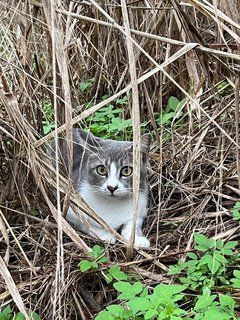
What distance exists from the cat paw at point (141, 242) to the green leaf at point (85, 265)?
329mm

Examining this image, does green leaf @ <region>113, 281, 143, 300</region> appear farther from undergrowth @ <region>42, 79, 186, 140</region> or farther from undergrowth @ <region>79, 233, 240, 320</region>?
undergrowth @ <region>42, 79, 186, 140</region>

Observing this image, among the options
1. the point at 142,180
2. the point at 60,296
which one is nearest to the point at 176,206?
the point at 142,180

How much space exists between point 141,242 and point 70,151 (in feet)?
2.02

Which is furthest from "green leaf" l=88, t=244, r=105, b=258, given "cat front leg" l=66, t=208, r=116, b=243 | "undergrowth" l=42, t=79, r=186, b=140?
"undergrowth" l=42, t=79, r=186, b=140

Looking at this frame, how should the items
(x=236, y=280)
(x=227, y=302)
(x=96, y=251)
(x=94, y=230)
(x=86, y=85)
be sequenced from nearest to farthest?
1. (x=227, y=302)
2. (x=236, y=280)
3. (x=96, y=251)
4. (x=94, y=230)
5. (x=86, y=85)

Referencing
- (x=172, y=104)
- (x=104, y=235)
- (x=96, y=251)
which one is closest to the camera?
(x=96, y=251)

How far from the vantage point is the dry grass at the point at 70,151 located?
2.09 meters

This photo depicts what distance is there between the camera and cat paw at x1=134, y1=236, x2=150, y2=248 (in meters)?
2.50

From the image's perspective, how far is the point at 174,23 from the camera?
3.13 metres

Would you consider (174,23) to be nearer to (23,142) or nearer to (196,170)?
(196,170)

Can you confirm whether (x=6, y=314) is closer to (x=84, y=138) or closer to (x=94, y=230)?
(x=94, y=230)

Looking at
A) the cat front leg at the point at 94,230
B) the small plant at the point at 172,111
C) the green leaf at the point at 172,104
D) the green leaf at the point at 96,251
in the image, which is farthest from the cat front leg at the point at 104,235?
the green leaf at the point at 172,104

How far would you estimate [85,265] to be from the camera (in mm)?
2182

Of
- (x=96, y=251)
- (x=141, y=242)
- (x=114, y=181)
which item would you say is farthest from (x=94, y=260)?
(x=114, y=181)
